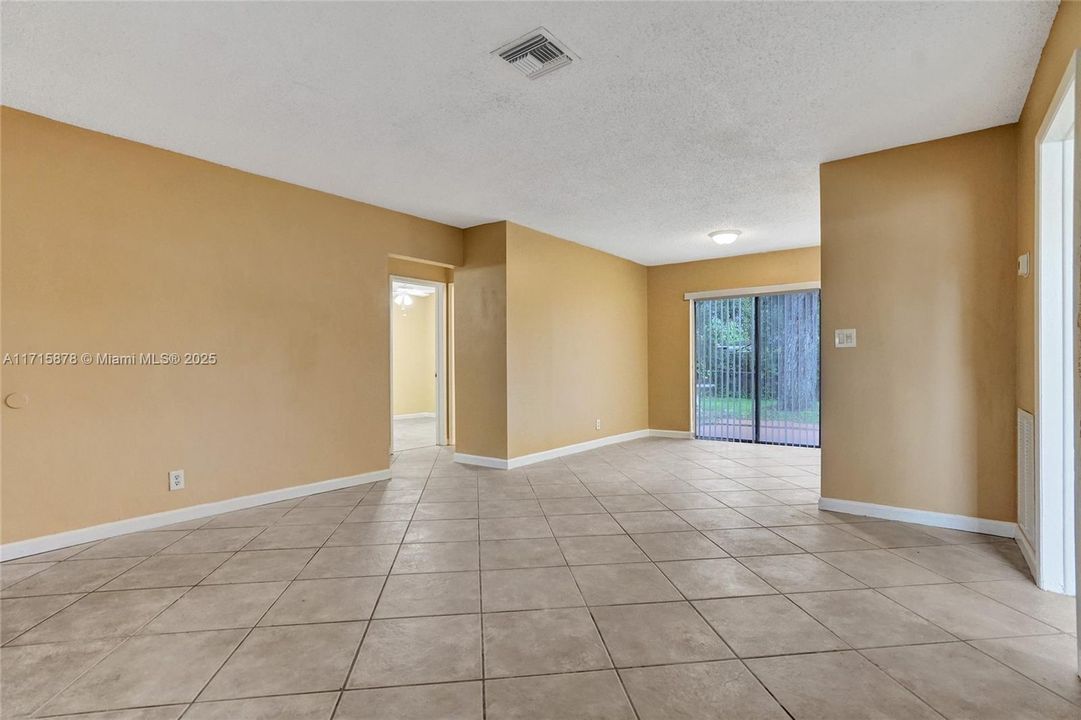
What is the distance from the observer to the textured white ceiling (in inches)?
83.4

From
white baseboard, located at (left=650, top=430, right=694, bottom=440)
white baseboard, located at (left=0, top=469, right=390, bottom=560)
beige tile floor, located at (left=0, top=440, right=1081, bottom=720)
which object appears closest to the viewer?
beige tile floor, located at (left=0, top=440, right=1081, bottom=720)

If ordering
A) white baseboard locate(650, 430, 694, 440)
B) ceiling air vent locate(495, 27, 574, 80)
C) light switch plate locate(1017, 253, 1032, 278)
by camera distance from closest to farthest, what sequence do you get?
ceiling air vent locate(495, 27, 574, 80) < light switch plate locate(1017, 253, 1032, 278) < white baseboard locate(650, 430, 694, 440)

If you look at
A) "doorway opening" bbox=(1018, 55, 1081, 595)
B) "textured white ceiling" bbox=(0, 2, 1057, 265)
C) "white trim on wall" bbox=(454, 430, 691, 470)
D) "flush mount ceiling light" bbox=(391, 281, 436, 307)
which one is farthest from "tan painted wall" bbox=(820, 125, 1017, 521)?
"flush mount ceiling light" bbox=(391, 281, 436, 307)

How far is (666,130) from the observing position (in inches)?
124

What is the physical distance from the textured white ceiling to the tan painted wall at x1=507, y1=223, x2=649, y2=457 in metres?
1.60

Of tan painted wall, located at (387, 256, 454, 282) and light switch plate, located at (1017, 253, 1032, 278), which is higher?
tan painted wall, located at (387, 256, 454, 282)

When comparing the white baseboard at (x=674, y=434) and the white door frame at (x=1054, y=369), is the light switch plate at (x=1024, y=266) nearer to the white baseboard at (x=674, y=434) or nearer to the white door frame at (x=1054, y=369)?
the white door frame at (x=1054, y=369)

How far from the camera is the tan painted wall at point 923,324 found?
10.2 ft

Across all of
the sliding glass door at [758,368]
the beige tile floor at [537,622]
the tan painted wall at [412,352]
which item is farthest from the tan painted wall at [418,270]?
the sliding glass door at [758,368]

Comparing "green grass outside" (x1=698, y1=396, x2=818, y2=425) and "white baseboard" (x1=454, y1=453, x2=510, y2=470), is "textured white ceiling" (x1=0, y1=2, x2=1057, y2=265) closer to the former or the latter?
"white baseboard" (x1=454, y1=453, x2=510, y2=470)

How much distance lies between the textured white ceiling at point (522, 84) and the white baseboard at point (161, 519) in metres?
2.54

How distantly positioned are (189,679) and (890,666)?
8.21ft

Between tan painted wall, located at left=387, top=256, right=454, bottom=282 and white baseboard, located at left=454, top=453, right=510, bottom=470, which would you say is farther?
tan painted wall, located at left=387, top=256, right=454, bottom=282

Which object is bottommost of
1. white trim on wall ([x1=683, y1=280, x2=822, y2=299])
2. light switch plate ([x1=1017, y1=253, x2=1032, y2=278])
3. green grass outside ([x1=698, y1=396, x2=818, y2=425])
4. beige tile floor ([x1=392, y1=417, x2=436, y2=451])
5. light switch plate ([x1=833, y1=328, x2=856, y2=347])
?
beige tile floor ([x1=392, y1=417, x2=436, y2=451])
